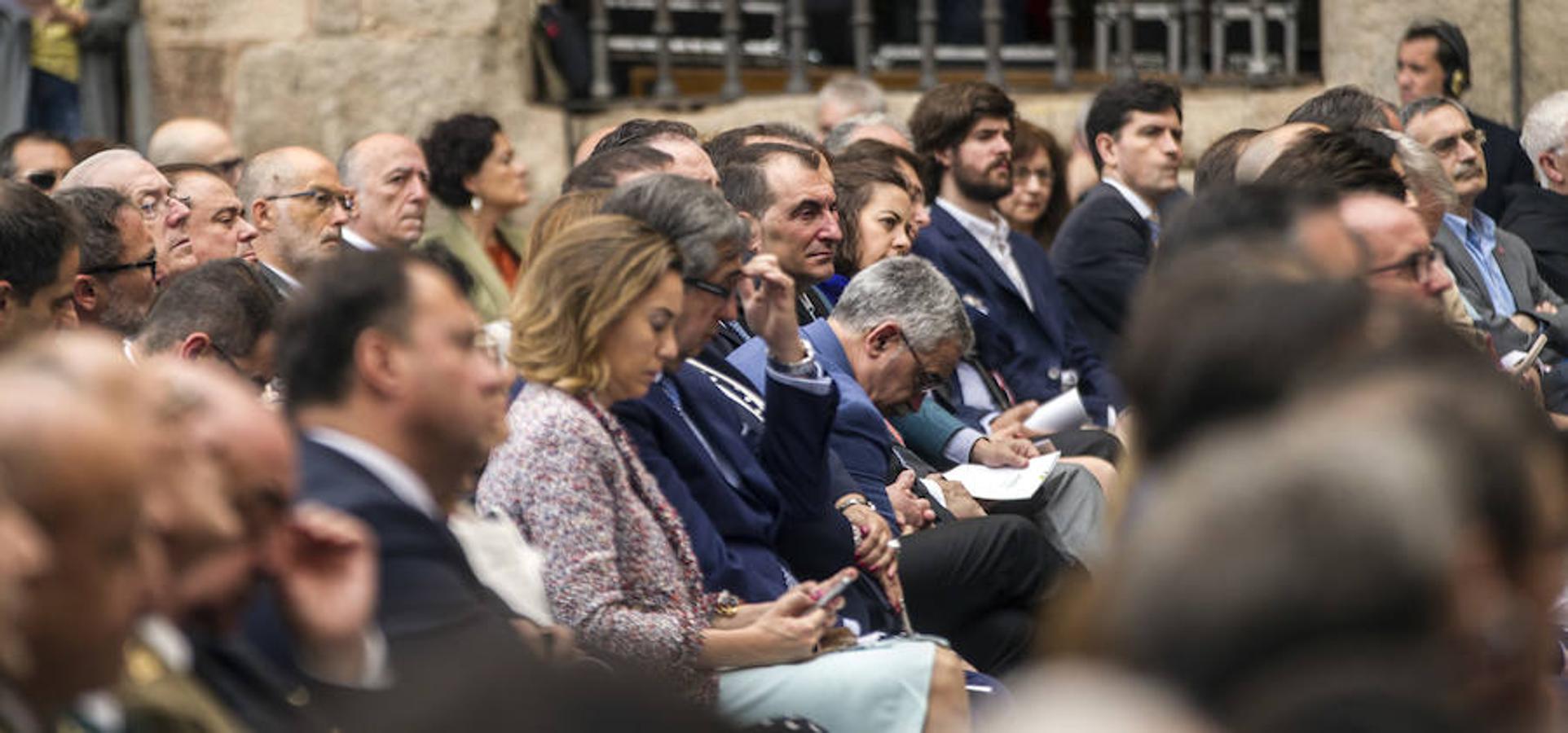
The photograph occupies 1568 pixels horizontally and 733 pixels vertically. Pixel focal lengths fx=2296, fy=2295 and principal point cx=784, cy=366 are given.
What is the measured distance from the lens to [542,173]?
9547mm

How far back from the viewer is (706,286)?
15.1 feet

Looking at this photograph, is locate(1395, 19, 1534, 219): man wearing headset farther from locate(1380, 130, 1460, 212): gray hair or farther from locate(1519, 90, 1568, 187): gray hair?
locate(1380, 130, 1460, 212): gray hair

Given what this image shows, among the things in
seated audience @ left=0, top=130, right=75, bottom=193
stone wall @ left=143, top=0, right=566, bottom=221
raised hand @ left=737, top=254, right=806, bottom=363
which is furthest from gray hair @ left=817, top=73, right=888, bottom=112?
raised hand @ left=737, top=254, right=806, bottom=363

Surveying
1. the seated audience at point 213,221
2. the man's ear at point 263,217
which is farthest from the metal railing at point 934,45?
the seated audience at point 213,221

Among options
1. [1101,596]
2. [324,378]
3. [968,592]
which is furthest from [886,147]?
[1101,596]

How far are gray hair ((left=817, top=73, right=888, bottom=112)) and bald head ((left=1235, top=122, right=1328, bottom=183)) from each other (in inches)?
142

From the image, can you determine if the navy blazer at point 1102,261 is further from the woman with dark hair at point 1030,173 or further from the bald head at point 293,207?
the bald head at point 293,207

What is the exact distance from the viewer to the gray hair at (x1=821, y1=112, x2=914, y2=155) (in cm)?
796

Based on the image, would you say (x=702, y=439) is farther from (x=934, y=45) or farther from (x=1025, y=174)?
(x=934, y=45)

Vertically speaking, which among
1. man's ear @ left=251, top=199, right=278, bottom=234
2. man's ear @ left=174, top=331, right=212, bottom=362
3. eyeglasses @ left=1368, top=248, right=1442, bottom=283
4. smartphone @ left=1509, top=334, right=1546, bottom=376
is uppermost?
eyeglasses @ left=1368, top=248, right=1442, bottom=283

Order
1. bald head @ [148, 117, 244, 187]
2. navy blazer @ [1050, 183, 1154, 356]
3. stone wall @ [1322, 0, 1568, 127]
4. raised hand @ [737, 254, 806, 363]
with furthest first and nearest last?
stone wall @ [1322, 0, 1568, 127], bald head @ [148, 117, 244, 187], navy blazer @ [1050, 183, 1154, 356], raised hand @ [737, 254, 806, 363]

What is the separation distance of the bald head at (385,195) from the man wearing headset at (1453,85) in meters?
3.76

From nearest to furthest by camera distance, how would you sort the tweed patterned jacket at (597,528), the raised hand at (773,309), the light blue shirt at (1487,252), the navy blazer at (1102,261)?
the tweed patterned jacket at (597,528) < the raised hand at (773,309) < the light blue shirt at (1487,252) < the navy blazer at (1102,261)

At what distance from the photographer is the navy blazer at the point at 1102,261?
7.93 metres
